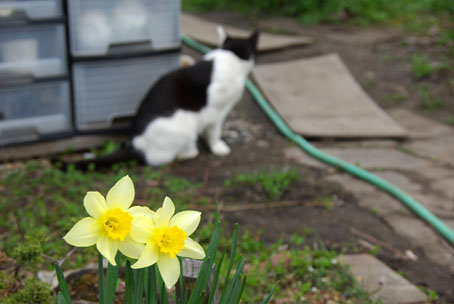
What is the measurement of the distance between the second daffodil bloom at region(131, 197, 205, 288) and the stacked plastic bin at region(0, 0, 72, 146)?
277cm

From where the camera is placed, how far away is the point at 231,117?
4.89 m

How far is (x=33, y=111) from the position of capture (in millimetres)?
3965

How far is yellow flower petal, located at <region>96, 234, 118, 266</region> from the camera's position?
128 cm

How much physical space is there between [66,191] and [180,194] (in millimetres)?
663

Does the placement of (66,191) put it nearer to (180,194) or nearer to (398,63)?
(180,194)

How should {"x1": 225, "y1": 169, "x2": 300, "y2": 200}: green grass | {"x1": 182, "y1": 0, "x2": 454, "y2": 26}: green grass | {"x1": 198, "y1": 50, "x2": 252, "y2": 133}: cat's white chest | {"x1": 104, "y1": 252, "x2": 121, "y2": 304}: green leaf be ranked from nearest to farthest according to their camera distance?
{"x1": 104, "y1": 252, "x2": 121, "y2": 304}: green leaf
{"x1": 225, "y1": 169, "x2": 300, "y2": 200}: green grass
{"x1": 198, "y1": 50, "x2": 252, "y2": 133}: cat's white chest
{"x1": 182, "y1": 0, "x2": 454, "y2": 26}: green grass

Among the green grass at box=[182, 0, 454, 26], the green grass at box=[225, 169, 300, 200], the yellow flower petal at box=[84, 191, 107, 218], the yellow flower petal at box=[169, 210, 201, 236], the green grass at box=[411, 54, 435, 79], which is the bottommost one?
the green grass at box=[225, 169, 300, 200]

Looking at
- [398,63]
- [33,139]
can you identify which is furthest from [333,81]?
[33,139]

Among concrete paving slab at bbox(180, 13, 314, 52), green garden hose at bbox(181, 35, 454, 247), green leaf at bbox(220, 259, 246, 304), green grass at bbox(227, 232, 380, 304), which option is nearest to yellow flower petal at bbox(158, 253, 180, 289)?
green leaf at bbox(220, 259, 246, 304)

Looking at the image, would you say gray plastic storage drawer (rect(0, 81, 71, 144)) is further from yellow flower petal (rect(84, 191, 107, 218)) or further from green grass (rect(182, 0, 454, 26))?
green grass (rect(182, 0, 454, 26))

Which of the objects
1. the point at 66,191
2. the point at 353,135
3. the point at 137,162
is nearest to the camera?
the point at 66,191

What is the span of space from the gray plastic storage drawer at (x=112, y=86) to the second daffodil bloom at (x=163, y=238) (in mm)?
2846

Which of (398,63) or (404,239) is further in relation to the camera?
(398,63)

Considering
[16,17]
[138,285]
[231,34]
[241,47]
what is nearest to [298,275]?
[138,285]
